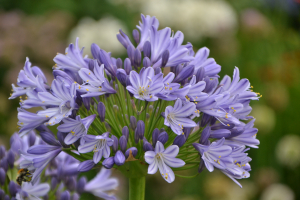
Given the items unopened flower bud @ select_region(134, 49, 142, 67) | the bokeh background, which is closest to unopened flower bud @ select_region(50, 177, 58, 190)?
unopened flower bud @ select_region(134, 49, 142, 67)

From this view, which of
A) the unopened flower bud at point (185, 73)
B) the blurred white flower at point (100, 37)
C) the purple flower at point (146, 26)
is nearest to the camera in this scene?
the unopened flower bud at point (185, 73)

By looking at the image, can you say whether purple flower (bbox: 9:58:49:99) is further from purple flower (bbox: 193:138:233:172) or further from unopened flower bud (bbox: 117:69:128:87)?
purple flower (bbox: 193:138:233:172)

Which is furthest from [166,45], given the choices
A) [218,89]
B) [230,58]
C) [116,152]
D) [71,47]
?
[230,58]

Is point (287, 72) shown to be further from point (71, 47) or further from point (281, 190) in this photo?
point (71, 47)

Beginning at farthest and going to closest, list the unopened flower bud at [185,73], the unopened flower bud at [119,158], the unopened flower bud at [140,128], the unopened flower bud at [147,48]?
the unopened flower bud at [147,48] < the unopened flower bud at [185,73] < the unopened flower bud at [140,128] < the unopened flower bud at [119,158]

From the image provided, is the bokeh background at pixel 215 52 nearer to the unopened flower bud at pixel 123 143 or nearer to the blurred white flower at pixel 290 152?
the blurred white flower at pixel 290 152

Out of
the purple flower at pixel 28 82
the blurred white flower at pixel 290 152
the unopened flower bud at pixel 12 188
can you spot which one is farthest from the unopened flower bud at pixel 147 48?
the blurred white flower at pixel 290 152
